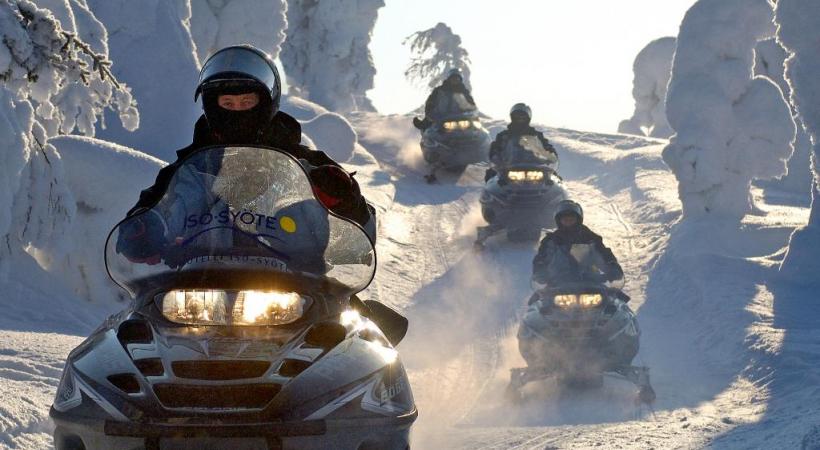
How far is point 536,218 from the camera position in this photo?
69.3 ft

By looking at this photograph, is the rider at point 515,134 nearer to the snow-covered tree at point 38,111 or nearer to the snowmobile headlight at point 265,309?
the snow-covered tree at point 38,111

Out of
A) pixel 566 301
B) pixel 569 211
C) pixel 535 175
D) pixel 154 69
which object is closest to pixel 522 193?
pixel 535 175

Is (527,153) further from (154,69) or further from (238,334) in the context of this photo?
(238,334)

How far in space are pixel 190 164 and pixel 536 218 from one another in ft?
54.7

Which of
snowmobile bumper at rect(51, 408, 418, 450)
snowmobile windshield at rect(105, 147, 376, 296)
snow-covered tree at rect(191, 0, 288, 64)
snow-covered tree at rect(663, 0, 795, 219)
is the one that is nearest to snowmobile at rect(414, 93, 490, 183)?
snow-covered tree at rect(663, 0, 795, 219)

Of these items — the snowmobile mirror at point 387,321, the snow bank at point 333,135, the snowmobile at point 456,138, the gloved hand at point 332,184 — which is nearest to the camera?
the gloved hand at point 332,184

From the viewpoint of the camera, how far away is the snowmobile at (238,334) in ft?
13.4

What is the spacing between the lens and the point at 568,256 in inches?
496

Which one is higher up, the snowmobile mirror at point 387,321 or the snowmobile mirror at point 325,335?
the snowmobile mirror at point 387,321

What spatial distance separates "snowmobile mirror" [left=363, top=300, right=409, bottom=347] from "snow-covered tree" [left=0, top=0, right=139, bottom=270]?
17.6ft

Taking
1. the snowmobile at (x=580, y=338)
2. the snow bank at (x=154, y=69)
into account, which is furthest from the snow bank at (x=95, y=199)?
the snow bank at (x=154, y=69)

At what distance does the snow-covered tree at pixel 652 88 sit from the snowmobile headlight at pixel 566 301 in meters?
38.0

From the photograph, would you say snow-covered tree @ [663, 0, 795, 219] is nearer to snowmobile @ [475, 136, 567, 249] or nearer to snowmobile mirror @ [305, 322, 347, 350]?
snowmobile @ [475, 136, 567, 249]

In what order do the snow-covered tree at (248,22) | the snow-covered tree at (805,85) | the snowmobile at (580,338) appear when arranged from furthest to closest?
1. the snow-covered tree at (248,22)
2. the snow-covered tree at (805,85)
3. the snowmobile at (580,338)
